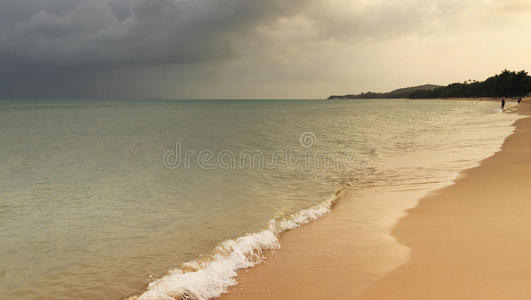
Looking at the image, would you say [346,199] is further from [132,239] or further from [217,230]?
[132,239]

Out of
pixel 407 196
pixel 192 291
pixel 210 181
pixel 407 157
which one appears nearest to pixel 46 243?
pixel 192 291

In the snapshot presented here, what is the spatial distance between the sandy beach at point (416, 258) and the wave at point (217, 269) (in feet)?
0.71

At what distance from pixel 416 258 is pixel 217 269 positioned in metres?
3.06

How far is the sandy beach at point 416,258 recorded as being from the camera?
411 centimetres

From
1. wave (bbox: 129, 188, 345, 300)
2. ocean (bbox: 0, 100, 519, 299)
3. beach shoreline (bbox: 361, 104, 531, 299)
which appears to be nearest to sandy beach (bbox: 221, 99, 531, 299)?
beach shoreline (bbox: 361, 104, 531, 299)

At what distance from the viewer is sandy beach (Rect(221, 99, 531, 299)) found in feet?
13.5

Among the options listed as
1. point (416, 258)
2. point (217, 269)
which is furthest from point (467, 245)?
point (217, 269)

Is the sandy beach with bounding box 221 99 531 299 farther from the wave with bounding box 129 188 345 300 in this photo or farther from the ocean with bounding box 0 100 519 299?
the ocean with bounding box 0 100 519 299

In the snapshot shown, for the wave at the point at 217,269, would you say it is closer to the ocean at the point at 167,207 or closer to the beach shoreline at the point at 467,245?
the ocean at the point at 167,207

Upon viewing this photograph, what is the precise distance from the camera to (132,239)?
6.54m

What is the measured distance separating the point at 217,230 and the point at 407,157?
1250 centimetres

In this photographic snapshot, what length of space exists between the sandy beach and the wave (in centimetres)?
22

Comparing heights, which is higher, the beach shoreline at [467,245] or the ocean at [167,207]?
the beach shoreline at [467,245]

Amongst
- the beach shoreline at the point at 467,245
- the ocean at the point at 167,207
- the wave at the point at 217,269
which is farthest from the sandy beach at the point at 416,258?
the ocean at the point at 167,207
